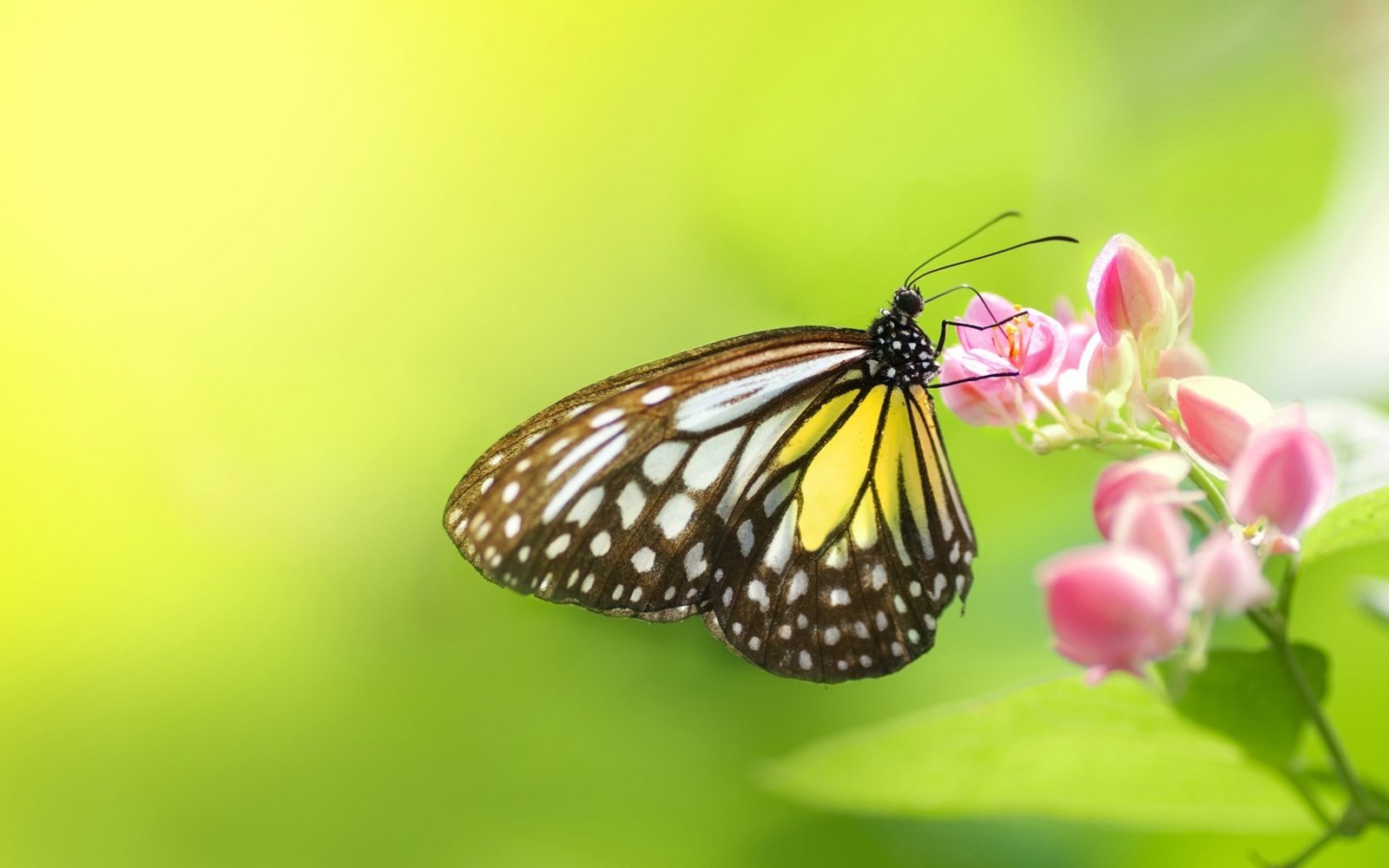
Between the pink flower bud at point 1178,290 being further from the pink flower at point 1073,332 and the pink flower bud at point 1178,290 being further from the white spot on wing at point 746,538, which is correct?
the white spot on wing at point 746,538

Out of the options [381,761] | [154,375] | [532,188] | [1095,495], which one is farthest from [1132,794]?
[154,375]

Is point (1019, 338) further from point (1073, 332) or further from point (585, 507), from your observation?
point (585, 507)

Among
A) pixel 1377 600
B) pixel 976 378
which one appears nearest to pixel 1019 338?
pixel 976 378

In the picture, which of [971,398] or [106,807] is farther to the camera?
[106,807]

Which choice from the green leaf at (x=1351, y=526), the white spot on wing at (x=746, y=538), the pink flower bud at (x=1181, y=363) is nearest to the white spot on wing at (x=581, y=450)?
the white spot on wing at (x=746, y=538)

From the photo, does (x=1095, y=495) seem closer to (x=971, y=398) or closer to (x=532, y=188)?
(x=971, y=398)

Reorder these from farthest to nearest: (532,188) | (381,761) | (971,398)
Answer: (532,188) < (381,761) < (971,398)

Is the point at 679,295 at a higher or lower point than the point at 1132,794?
higher

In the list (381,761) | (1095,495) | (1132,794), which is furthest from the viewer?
(381,761)
